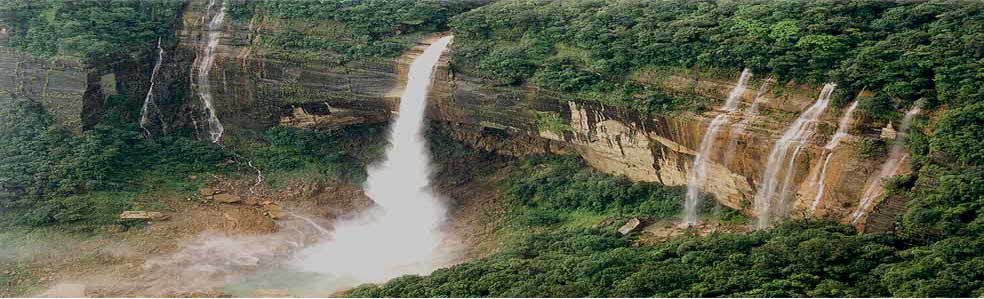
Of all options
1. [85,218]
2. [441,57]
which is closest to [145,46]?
[85,218]

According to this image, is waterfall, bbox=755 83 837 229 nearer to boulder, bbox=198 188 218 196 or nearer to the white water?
the white water

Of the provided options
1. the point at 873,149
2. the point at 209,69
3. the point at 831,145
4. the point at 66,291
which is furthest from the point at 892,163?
the point at 209,69

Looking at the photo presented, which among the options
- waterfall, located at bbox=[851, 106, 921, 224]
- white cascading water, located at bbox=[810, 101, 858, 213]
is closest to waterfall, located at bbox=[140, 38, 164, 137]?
white cascading water, located at bbox=[810, 101, 858, 213]

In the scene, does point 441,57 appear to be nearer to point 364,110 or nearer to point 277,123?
point 364,110

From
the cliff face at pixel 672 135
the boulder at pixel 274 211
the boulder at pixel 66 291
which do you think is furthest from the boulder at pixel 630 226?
the boulder at pixel 66 291

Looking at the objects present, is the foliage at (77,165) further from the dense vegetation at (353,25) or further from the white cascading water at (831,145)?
the white cascading water at (831,145)

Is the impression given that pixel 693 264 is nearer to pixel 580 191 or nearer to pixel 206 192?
pixel 580 191
